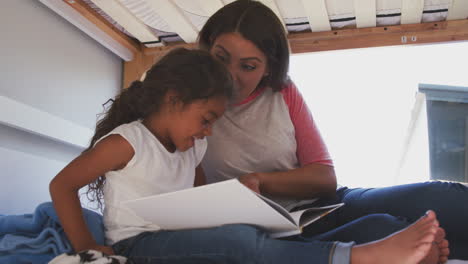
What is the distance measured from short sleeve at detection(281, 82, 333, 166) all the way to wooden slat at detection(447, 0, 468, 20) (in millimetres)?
1072

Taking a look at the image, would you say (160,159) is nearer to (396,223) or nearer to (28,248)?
(28,248)

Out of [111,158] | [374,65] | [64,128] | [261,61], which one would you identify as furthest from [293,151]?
[374,65]

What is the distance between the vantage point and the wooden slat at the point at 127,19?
2.02 meters

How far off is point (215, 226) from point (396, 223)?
33 cm

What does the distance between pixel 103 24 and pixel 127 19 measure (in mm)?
114

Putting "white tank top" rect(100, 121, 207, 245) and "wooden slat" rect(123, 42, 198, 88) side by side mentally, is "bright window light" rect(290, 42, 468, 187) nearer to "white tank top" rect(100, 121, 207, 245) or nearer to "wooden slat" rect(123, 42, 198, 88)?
"wooden slat" rect(123, 42, 198, 88)


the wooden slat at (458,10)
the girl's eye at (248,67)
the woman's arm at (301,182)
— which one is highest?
the wooden slat at (458,10)

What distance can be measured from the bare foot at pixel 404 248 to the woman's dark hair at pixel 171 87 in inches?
18.4

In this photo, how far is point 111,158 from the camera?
886mm

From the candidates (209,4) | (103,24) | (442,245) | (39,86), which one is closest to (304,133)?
(442,245)

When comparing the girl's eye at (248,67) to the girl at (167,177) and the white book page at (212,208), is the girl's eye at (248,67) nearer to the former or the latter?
the girl at (167,177)

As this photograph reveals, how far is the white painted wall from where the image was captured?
5.37 feet

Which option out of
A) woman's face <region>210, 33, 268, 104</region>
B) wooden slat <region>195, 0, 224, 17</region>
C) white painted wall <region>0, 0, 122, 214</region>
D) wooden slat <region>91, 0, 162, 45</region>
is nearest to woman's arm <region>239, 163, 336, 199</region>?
woman's face <region>210, 33, 268, 104</region>

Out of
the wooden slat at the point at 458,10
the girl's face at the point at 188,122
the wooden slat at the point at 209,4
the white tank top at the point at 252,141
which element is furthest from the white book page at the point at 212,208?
the wooden slat at the point at 458,10
